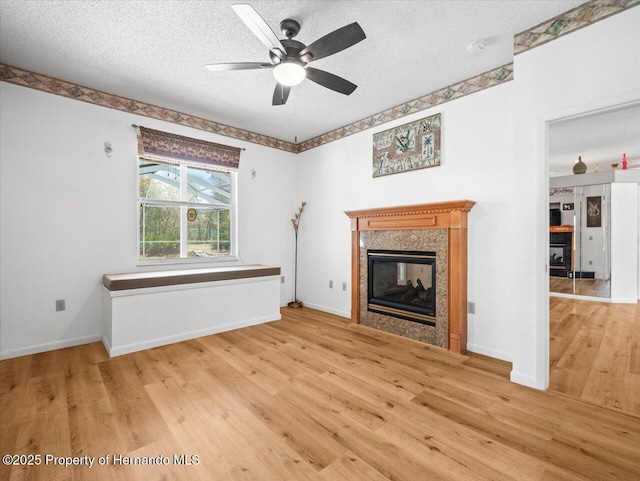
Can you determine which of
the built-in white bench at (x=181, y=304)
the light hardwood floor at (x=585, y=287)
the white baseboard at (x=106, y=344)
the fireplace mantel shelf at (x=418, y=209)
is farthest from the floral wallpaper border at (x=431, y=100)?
the light hardwood floor at (x=585, y=287)

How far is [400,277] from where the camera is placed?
3.60 meters

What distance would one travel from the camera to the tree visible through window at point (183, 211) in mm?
3664

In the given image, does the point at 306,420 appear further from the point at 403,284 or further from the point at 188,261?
the point at 188,261

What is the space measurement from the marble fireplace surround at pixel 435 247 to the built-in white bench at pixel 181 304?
1.36 m

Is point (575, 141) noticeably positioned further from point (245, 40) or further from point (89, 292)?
point (89, 292)

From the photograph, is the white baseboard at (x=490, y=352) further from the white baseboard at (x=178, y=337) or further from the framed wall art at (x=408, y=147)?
the white baseboard at (x=178, y=337)

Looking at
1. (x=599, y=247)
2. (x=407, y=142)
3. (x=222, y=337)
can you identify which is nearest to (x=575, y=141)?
(x=599, y=247)

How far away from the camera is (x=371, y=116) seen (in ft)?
12.9

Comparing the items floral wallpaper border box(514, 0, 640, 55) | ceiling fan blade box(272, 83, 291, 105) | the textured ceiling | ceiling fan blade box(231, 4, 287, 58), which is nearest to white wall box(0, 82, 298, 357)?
the textured ceiling

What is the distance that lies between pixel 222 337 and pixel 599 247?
7.08 metres

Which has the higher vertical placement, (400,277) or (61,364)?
(400,277)

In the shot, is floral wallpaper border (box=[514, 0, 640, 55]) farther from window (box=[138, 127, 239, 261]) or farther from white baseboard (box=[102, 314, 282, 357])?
white baseboard (box=[102, 314, 282, 357])

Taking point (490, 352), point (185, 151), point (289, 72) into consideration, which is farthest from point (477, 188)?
point (185, 151)

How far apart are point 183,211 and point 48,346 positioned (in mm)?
1982
